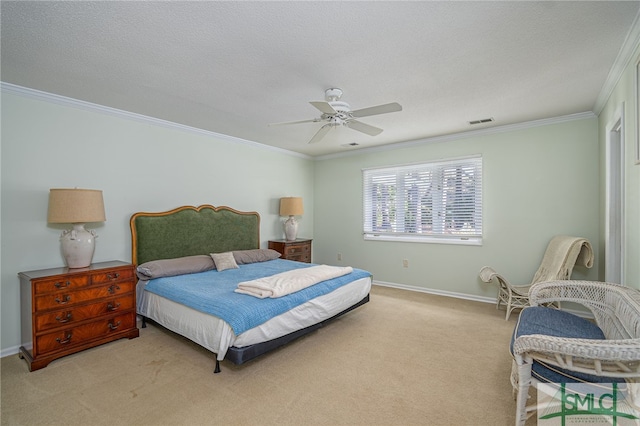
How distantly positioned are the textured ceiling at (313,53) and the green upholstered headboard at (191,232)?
1365 millimetres

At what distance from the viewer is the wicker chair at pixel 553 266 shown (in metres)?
3.14

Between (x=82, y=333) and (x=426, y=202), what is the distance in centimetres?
472

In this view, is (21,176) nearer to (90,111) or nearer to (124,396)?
(90,111)

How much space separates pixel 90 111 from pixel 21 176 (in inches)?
37.3

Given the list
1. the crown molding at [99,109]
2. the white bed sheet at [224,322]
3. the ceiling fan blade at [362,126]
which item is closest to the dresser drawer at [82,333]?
the white bed sheet at [224,322]

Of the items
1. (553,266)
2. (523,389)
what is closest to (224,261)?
(523,389)

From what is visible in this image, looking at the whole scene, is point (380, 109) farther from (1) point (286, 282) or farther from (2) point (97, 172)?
(2) point (97, 172)

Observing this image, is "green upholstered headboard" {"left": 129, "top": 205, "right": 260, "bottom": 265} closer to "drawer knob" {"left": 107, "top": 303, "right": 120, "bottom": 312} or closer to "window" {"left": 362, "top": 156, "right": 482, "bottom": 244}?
"drawer knob" {"left": 107, "top": 303, "right": 120, "bottom": 312}

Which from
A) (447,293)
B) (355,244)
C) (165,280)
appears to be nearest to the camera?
(165,280)

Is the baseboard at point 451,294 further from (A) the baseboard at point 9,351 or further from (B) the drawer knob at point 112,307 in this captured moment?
(A) the baseboard at point 9,351

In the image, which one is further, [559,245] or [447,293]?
[447,293]

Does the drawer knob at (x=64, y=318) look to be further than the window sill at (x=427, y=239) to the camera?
No

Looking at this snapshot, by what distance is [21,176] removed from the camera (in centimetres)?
282

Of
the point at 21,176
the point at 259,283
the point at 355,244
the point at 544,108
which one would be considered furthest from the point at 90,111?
the point at 544,108
